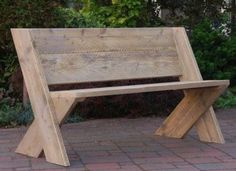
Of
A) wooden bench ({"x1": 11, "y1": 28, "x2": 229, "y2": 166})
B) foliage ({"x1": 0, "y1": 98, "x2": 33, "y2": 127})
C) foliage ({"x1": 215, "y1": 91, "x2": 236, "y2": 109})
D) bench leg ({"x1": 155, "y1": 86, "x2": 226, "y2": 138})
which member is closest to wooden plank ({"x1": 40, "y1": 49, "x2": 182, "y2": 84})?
wooden bench ({"x1": 11, "y1": 28, "x2": 229, "y2": 166})

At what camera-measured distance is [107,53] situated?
5223 millimetres

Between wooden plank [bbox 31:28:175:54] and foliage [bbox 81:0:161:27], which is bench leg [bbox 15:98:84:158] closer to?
wooden plank [bbox 31:28:175:54]

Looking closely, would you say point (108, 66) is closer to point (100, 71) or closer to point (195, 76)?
point (100, 71)

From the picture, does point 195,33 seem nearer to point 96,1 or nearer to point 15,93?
point 96,1

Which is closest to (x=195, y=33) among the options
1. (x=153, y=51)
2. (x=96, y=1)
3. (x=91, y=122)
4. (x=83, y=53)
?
(x=96, y=1)

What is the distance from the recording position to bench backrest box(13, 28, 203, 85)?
16.0 feet

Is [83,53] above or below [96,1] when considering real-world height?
above

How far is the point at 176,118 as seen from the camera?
18.6 feet

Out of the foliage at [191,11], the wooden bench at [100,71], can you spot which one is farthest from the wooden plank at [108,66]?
the foliage at [191,11]

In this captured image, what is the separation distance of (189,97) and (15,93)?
270 centimetres

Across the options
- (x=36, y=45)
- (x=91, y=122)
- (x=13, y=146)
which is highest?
(x=36, y=45)

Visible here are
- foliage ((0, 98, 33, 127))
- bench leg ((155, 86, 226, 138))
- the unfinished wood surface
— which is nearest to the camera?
bench leg ((155, 86, 226, 138))

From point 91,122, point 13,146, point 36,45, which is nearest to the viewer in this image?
point 36,45

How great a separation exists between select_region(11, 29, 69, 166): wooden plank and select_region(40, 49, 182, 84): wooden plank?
0.14m
